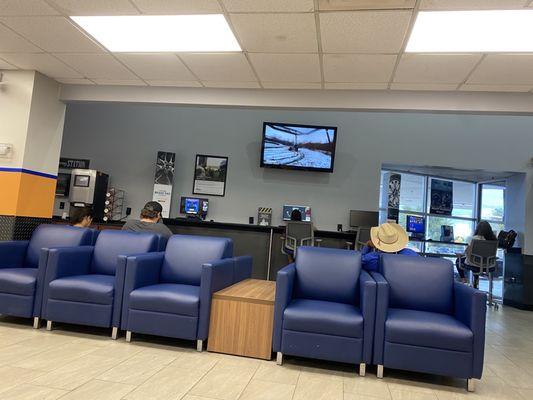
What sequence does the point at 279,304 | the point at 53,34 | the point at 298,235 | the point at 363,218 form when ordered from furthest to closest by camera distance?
the point at 363,218, the point at 298,235, the point at 53,34, the point at 279,304

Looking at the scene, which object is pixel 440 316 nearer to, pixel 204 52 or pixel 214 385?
pixel 214 385

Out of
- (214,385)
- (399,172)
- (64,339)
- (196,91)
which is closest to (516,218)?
(399,172)

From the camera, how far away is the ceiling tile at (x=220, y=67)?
4.05 meters

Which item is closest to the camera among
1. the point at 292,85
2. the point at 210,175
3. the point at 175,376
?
the point at 175,376

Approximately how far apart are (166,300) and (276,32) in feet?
8.34

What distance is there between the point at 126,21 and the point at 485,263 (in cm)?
679

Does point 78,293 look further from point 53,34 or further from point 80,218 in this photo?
point 53,34

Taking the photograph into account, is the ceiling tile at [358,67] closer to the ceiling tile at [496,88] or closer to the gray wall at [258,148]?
the ceiling tile at [496,88]

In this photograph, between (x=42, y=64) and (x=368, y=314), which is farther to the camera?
(x=42, y=64)

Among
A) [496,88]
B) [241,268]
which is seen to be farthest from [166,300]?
[496,88]

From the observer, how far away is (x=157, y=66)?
4.43 metres

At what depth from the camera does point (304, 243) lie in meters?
6.43

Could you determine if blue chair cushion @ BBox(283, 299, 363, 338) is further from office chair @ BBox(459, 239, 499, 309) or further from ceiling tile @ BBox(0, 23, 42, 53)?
office chair @ BBox(459, 239, 499, 309)

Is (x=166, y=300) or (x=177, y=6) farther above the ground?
(x=177, y=6)
